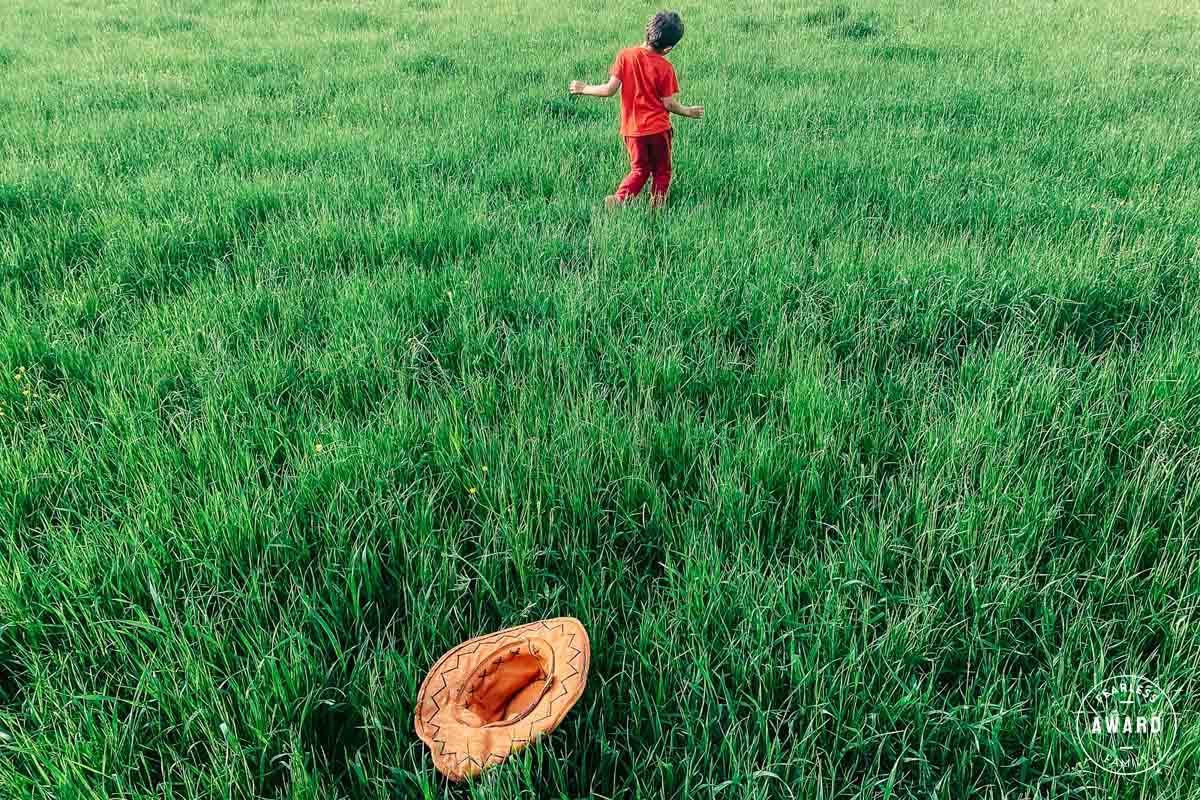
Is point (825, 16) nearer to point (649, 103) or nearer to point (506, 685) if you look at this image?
point (649, 103)

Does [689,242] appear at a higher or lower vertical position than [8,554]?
higher

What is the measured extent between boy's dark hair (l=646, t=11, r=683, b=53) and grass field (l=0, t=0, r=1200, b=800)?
763mm

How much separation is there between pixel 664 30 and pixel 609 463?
3101 mm

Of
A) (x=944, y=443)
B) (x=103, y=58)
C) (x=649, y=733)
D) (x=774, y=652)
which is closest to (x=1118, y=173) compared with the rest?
(x=944, y=443)

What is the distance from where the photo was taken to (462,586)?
1.50 metres

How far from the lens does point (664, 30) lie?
3924 mm

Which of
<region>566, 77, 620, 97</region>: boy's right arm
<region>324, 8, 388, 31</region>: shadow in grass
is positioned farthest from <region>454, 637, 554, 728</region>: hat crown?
<region>324, 8, 388, 31</region>: shadow in grass

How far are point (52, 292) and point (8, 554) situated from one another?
170cm

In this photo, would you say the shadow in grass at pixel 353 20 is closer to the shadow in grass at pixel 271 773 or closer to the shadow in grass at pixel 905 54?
the shadow in grass at pixel 905 54

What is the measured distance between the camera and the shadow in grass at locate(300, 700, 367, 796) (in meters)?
1.22

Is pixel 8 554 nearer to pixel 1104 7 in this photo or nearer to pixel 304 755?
pixel 304 755

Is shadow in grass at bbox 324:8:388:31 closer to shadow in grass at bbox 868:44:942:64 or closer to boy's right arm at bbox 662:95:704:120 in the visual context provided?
shadow in grass at bbox 868:44:942:64

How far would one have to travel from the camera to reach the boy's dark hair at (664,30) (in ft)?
12.8

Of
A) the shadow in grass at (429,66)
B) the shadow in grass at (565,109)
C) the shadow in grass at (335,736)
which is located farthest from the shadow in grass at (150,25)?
the shadow in grass at (335,736)
